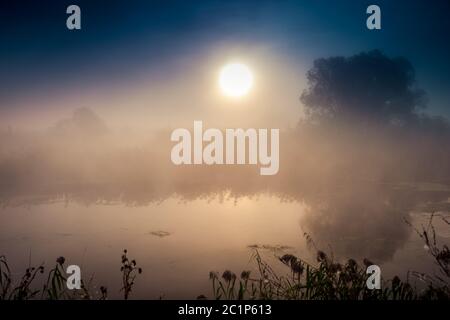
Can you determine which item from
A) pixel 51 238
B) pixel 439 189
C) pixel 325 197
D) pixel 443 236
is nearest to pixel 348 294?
pixel 443 236

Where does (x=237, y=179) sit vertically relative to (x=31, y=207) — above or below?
above

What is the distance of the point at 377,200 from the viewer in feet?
32.6

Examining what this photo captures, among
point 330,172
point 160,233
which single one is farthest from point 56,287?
point 330,172

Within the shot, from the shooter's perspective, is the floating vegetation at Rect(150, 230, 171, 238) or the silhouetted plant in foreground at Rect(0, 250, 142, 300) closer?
the silhouetted plant in foreground at Rect(0, 250, 142, 300)

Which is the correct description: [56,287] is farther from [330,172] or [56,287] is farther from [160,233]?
[330,172]

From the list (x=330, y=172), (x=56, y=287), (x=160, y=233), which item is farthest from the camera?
(x=330, y=172)

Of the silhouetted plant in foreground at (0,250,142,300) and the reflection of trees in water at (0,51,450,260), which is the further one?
the reflection of trees in water at (0,51,450,260)

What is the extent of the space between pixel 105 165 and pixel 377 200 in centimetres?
663

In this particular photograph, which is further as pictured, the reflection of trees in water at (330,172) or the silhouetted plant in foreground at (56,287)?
the reflection of trees in water at (330,172)

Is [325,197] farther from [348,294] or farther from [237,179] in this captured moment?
[348,294]

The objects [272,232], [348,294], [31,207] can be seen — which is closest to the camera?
[348,294]

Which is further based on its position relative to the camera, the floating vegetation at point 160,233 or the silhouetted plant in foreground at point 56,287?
the floating vegetation at point 160,233

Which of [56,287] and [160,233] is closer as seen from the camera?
[56,287]

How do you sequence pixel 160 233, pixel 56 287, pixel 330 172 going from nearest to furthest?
pixel 56 287 < pixel 160 233 < pixel 330 172
